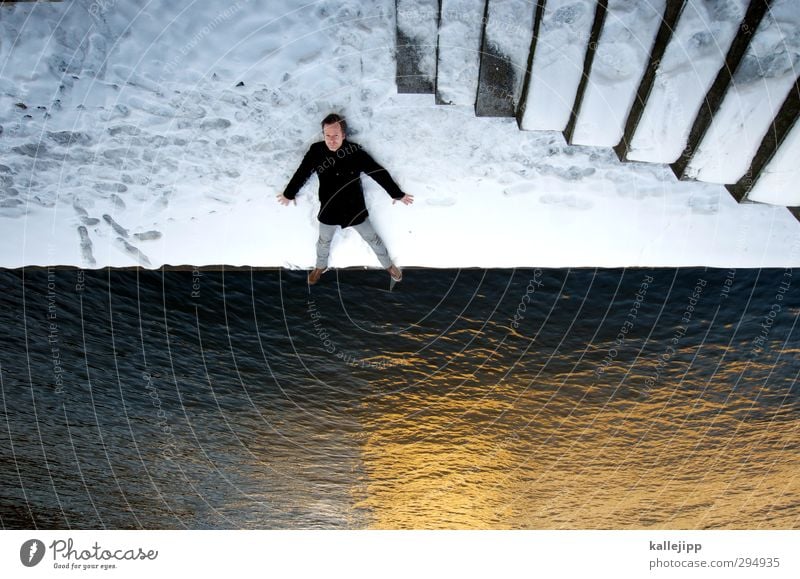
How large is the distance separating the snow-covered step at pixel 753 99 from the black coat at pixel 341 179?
3.30ft

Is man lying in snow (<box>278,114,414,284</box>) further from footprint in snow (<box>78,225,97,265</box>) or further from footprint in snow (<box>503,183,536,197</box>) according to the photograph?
footprint in snow (<box>78,225,97,265</box>)

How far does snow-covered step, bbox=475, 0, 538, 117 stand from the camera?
5.60 feet

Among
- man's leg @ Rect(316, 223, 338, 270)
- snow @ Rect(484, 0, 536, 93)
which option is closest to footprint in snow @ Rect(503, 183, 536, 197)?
snow @ Rect(484, 0, 536, 93)

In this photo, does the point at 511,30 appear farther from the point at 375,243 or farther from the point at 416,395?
the point at 416,395

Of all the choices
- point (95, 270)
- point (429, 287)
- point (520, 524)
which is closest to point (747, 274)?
point (429, 287)

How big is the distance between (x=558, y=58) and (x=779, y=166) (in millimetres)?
755

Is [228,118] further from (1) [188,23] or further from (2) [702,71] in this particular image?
(2) [702,71]

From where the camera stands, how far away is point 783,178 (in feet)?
5.92

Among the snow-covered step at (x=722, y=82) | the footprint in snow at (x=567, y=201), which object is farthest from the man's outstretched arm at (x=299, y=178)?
the snow-covered step at (x=722, y=82)

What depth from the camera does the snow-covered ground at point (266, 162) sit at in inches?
72.1

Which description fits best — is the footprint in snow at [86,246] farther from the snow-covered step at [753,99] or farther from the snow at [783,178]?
the snow at [783,178]

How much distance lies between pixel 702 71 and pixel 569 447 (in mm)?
1625

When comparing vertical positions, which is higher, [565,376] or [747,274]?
[747,274]

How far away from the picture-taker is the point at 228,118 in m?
1.96
